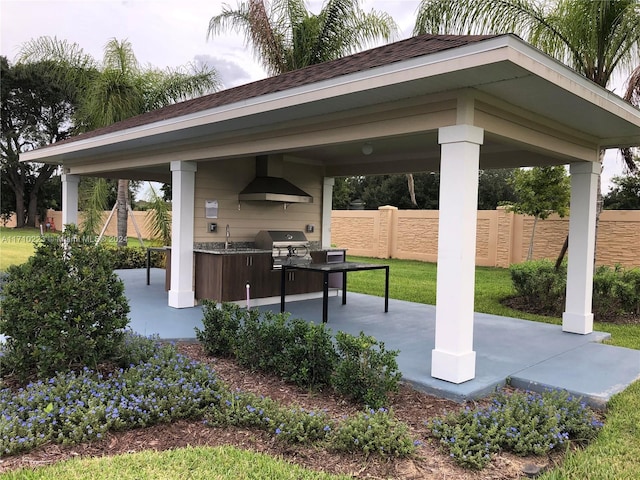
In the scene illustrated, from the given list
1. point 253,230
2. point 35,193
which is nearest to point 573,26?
point 253,230

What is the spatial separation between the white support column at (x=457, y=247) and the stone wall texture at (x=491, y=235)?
1045 cm

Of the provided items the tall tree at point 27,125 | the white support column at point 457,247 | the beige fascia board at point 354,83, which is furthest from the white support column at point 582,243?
the tall tree at point 27,125

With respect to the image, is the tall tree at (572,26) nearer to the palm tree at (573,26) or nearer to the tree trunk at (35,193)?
the palm tree at (573,26)

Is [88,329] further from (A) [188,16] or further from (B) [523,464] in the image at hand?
(A) [188,16]

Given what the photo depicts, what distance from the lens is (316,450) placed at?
3.29m

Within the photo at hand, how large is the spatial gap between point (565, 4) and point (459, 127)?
6.13 metres

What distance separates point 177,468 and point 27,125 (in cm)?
3377

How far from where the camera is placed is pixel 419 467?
3.14 metres

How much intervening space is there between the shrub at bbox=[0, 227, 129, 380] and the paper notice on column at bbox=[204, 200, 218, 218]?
158 inches

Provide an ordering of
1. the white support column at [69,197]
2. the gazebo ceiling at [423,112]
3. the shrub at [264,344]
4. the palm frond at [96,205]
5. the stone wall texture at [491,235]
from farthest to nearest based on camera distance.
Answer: the palm frond at [96,205] → the stone wall texture at [491,235] → the white support column at [69,197] → the shrub at [264,344] → the gazebo ceiling at [423,112]

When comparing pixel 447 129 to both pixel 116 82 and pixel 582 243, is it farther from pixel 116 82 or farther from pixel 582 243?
pixel 116 82

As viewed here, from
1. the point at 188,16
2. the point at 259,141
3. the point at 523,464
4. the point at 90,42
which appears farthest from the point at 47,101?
the point at 523,464

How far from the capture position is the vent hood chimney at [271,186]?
28.1 ft

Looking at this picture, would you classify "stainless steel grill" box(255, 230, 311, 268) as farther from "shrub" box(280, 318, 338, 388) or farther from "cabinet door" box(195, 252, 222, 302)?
"shrub" box(280, 318, 338, 388)
